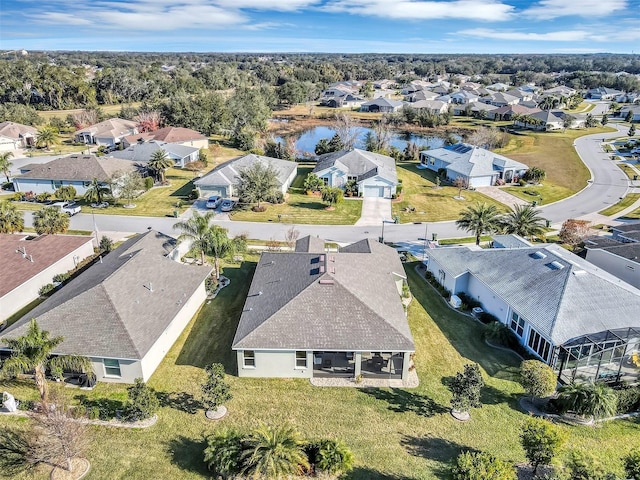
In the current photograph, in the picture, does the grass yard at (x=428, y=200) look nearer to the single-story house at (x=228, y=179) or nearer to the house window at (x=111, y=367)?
the single-story house at (x=228, y=179)

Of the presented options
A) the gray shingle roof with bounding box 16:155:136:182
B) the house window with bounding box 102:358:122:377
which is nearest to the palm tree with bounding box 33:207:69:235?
the gray shingle roof with bounding box 16:155:136:182

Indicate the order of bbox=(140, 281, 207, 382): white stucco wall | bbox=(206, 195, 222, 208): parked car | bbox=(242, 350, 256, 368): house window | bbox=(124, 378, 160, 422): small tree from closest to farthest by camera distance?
bbox=(124, 378, 160, 422): small tree < bbox=(140, 281, 207, 382): white stucco wall < bbox=(242, 350, 256, 368): house window < bbox=(206, 195, 222, 208): parked car

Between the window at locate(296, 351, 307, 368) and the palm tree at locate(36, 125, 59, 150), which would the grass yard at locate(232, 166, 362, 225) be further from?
the palm tree at locate(36, 125, 59, 150)

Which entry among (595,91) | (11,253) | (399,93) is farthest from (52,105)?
(595,91)

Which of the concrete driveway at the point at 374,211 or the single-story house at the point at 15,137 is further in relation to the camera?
the single-story house at the point at 15,137

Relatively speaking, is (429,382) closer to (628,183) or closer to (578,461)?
(578,461)

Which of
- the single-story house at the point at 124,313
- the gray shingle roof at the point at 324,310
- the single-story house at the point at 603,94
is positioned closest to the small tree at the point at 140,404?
the single-story house at the point at 124,313

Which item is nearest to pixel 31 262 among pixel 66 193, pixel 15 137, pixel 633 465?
pixel 66 193
